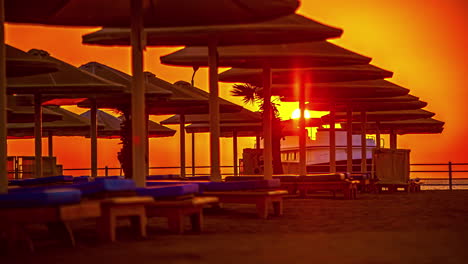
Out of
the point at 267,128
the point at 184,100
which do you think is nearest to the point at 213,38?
the point at 267,128

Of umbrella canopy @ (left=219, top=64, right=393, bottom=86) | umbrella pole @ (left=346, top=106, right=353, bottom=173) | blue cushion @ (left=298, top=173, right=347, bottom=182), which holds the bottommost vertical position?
blue cushion @ (left=298, top=173, right=347, bottom=182)

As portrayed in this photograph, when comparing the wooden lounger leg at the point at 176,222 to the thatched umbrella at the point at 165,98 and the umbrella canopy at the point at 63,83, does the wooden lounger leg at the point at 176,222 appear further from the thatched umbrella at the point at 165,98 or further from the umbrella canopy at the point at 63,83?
the thatched umbrella at the point at 165,98

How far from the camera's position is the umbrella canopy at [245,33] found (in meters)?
15.9

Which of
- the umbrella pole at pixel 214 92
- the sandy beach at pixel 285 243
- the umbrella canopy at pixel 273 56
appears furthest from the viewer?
the umbrella canopy at pixel 273 56

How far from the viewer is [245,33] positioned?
1622cm

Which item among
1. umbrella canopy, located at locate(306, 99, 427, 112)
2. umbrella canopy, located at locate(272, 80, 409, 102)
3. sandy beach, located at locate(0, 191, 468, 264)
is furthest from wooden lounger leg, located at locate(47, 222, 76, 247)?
umbrella canopy, located at locate(306, 99, 427, 112)

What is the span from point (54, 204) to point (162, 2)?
5.20m

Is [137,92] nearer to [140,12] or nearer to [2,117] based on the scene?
[140,12]

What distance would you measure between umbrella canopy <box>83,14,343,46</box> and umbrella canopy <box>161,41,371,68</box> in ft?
5.18

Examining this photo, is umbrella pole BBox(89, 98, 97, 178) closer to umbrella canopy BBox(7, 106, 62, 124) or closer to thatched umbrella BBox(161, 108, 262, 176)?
umbrella canopy BBox(7, 106, 62, 124)

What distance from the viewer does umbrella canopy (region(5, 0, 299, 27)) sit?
13758mm

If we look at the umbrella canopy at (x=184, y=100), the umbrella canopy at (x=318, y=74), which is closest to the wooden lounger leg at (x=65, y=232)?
the umbrella canopy at (x=318, y=74)

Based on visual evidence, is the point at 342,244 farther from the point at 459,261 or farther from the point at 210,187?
the point at 210,187

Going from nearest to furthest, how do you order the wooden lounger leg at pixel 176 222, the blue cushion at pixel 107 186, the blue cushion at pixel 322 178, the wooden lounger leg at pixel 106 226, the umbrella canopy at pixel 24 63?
the wooden lounger leg at pixel 106 226 < the blue cushion at pixel 107 186 < the wooden lounger leg at pixel 176 222 < the umbrella canopy at pixel 24 63 < the blue cushion at pixel 322 178
